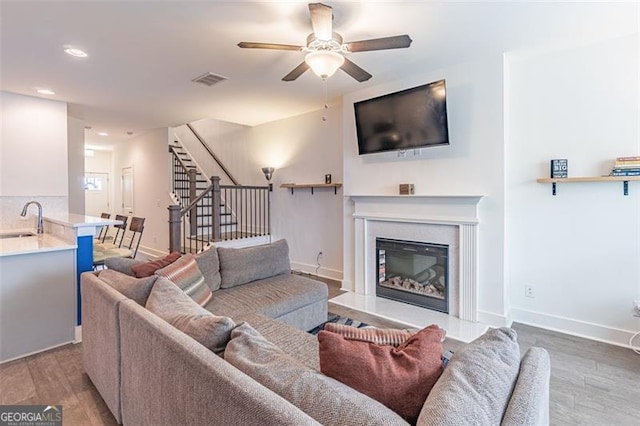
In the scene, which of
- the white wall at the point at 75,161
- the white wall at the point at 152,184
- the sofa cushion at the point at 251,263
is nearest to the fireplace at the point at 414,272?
the sofa cushion at the point at 251,263

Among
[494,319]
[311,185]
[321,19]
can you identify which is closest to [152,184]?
[311,185]

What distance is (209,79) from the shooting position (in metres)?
3.70

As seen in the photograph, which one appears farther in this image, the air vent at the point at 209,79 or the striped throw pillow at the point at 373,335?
the air vent at the point at 209,79

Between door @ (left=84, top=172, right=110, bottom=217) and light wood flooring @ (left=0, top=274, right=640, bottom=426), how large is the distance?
846 centimetres

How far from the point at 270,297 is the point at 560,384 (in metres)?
2.25

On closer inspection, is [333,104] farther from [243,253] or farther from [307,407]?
[307,407]

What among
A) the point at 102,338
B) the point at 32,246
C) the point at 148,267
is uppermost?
the point at 32,246

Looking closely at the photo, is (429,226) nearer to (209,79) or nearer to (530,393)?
(530,393)

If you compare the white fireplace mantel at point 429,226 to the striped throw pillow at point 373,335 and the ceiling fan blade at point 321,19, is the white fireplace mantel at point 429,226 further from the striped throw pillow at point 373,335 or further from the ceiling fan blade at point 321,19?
the striped throw pillow at point 373,335

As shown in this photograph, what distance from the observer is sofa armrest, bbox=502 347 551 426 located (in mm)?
832

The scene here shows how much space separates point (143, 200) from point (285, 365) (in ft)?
23.6

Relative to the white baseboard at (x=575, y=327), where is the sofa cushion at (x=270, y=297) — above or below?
above

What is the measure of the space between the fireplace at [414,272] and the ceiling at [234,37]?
202 centimetres

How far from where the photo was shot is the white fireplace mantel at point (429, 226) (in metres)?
3.37
